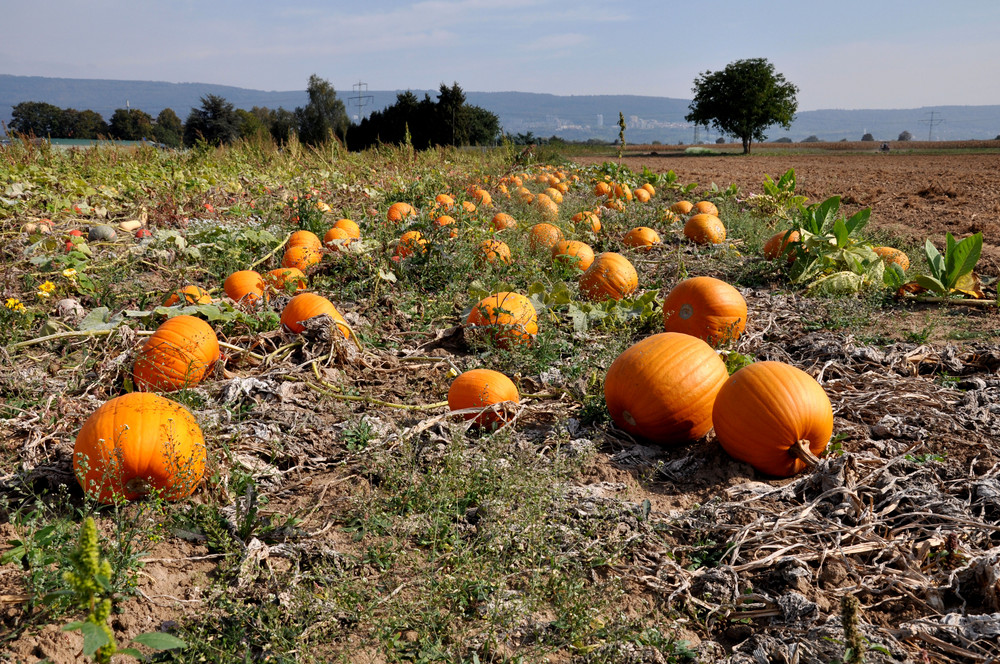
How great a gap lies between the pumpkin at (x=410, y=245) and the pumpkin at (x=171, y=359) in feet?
8.48

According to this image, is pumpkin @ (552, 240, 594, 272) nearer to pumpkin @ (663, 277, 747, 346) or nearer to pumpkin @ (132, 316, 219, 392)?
pumpkin @ (663, 277, 747, 346)

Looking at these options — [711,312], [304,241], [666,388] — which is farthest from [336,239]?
[666,388]

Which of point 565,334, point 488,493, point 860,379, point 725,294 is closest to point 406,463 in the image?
point 488,493

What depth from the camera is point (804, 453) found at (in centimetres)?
298

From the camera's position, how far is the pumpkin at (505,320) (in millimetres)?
4441

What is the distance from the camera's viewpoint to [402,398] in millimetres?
4020

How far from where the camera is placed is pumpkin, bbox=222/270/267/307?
4.87 meters

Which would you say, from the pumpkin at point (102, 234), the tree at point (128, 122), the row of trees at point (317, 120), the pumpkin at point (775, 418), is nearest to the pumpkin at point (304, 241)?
the pumpkin at point (102, 234)

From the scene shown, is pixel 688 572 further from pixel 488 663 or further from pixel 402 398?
pixel 402 398

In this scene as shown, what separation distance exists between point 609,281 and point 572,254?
39.1 inches

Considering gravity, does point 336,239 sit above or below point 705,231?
below

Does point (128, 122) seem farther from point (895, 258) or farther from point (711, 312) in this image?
point (711, 312)

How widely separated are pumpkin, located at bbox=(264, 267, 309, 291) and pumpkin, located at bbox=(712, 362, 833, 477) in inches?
146

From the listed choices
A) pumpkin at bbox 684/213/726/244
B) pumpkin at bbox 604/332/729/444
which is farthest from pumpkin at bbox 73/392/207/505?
pumpkin at bbox 684/213/726/244
